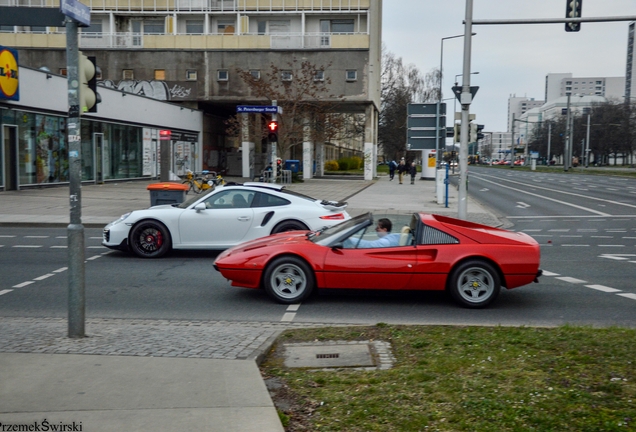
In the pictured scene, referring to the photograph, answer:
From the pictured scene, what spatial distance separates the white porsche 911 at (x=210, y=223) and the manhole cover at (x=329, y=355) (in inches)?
253

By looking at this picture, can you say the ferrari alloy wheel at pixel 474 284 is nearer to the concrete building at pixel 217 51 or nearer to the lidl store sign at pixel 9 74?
the lidl store sign at pixel 9 74

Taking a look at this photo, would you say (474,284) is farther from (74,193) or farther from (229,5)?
(229,5)

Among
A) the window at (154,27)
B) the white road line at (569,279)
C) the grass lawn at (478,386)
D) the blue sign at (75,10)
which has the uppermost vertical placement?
the window at (154,27)

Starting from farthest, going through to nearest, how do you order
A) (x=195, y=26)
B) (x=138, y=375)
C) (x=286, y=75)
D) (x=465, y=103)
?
1. (x=195, y=26)
2. (x=286, y=75)
3. (x=465, y=103)
4. (x=138, y=375)

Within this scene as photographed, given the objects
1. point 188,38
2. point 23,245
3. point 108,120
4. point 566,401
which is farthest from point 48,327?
point 188,38

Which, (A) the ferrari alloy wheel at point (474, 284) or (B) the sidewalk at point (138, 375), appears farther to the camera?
(A) the ferrari alloy wheel at point (474, 284)

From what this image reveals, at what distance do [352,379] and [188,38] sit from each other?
46.6m

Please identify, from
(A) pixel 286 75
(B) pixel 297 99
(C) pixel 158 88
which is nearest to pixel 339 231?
(B) pixel 297 99

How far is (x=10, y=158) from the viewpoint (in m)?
27.8

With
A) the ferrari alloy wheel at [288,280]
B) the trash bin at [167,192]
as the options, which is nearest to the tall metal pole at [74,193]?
the ferrari alloy wheel at [288,280]

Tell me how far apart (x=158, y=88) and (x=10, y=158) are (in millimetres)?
21960

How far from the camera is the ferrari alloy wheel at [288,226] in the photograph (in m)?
12.9

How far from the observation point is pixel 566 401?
15.0 ft

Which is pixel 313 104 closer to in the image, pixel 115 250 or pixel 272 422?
pixel 115 250
